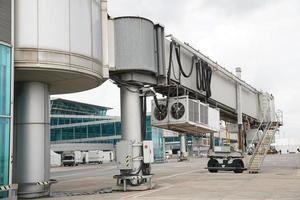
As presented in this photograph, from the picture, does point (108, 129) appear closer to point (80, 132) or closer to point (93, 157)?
point (80, 132)

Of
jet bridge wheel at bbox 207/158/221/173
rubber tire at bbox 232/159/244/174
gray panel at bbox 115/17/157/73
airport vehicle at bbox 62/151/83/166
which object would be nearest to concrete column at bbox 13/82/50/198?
gray panel at bbox 115/17/157/73

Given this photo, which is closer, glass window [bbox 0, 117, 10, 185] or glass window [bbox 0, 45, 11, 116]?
glass window [bbox 0, 117, 10, 185]

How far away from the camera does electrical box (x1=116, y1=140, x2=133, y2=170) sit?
2217 cm

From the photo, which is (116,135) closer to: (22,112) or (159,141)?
(159,141)

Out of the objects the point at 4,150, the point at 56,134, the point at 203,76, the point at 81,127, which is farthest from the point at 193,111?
the point at 56,134

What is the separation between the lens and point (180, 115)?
992 inches

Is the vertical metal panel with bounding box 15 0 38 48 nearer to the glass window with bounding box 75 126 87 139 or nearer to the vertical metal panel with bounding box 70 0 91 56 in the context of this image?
the vertical metal panel with bounding box 70 0 91 56

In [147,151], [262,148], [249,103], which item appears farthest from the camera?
[249,103]

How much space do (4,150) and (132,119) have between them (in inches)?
299

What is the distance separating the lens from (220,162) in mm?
38250

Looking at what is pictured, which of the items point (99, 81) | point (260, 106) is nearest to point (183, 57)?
point (99, 81)

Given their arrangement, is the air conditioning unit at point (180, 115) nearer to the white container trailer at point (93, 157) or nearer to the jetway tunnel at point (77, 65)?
the jetway tunnel at point (77, 65)

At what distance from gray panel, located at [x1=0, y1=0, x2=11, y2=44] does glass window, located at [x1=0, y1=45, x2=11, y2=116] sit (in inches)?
16.7

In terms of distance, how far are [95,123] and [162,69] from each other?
10560cm
